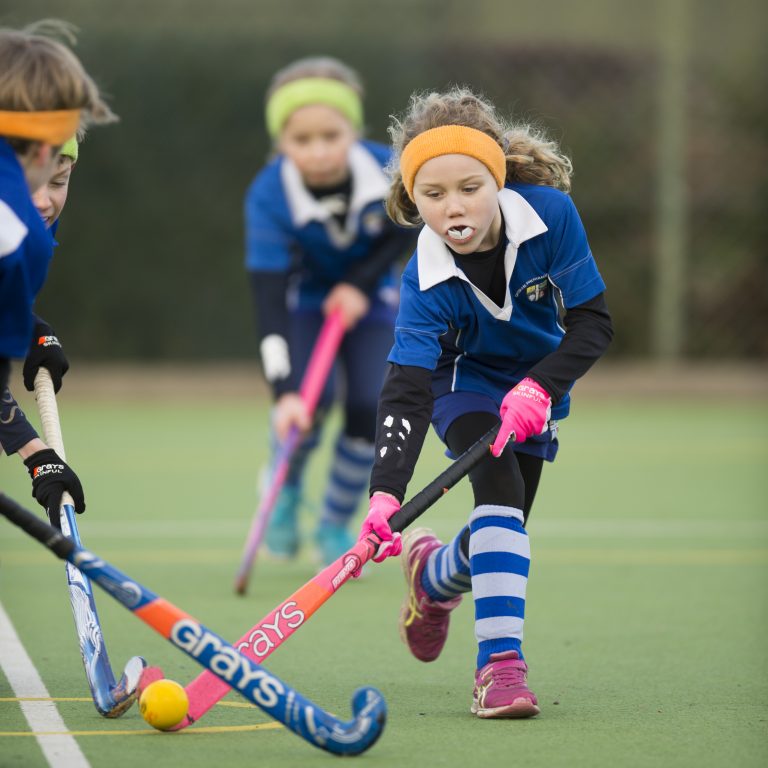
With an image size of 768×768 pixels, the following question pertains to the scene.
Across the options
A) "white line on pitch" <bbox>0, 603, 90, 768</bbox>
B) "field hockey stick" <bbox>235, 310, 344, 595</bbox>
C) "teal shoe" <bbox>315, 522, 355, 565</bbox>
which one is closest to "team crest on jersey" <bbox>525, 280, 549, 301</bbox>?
"white line on pitch" <bbox>0, 603, 90, 768</bbox>

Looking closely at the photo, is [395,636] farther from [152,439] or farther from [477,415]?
[152,439]

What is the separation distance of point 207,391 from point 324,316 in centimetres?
617

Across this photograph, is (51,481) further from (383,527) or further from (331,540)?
(331,540)

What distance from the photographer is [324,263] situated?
18.2ft

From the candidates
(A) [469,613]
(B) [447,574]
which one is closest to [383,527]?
(B) [447,574]

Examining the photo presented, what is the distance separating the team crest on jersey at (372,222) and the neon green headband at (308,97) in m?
0.34

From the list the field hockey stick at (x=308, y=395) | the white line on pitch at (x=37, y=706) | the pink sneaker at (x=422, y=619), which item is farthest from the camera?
the field hockey stick at (x=308, y=395)

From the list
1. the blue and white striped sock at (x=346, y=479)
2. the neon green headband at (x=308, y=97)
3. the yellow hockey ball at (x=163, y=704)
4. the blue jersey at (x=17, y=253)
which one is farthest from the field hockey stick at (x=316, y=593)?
the neon green headband at (x=308, y=97)

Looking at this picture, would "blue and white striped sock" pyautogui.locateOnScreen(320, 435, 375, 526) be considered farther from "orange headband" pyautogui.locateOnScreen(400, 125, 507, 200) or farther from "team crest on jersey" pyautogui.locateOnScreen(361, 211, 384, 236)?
"orange headband" pyautogui.locateOnScreen(400, 125, 507, 200)

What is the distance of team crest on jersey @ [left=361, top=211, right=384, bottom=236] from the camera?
545 centimetres

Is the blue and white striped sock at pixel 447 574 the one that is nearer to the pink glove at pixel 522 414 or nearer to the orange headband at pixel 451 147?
the pink glove at pixel 522 414

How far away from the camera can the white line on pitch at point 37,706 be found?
2.77 m

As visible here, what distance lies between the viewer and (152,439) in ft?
30.8

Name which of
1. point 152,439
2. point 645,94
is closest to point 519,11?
point 645,94
